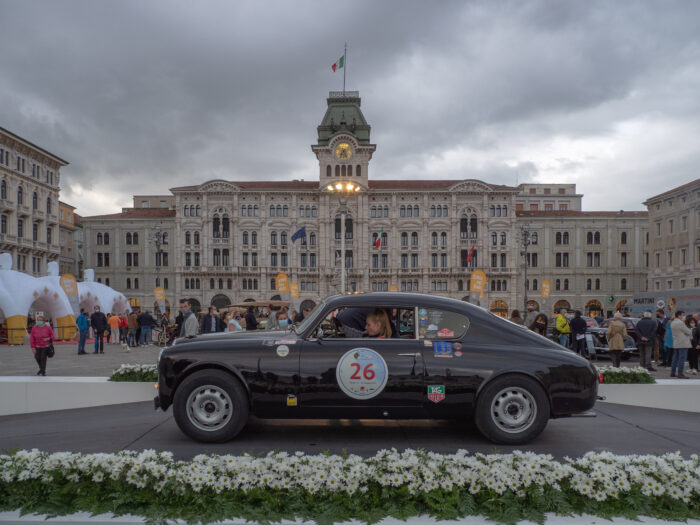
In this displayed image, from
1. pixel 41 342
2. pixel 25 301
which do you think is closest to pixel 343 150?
pixel 25 301

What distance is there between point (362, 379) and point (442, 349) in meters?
0.90

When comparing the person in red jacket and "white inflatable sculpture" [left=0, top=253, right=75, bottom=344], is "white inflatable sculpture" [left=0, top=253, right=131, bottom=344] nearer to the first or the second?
"white inflatable sculpture" [left=0, top=253, right=75, bottom=344]

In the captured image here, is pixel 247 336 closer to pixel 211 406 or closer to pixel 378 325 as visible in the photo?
pixel 211 406

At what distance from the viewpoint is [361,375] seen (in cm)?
525

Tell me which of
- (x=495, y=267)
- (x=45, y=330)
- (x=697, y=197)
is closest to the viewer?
(x=45, y=330)

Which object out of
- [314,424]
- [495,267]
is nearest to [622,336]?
[314,424]

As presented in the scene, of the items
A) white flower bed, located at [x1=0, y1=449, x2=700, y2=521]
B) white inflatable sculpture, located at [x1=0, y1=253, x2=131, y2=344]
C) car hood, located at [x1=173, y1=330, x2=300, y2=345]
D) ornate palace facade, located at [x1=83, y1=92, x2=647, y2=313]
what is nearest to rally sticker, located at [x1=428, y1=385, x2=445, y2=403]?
white flower bed, located at [x1=0, y1=449, x2=700, y2=521]

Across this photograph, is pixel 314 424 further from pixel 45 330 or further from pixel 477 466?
pixel 45 330

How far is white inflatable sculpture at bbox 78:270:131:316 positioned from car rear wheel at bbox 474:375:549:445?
2947cm

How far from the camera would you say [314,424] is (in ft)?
20.9

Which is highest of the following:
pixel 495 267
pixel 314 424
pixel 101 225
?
pixel 101 225

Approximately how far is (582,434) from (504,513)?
112 inches

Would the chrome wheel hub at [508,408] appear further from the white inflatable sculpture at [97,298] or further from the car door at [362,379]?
the white inflatable sculpture at [97,298]

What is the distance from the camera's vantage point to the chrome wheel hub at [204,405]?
5316 millimetres
